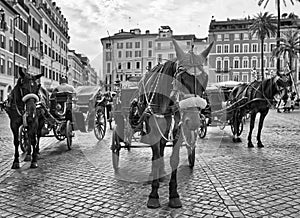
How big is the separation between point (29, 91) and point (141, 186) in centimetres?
321

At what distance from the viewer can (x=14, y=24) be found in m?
41.4

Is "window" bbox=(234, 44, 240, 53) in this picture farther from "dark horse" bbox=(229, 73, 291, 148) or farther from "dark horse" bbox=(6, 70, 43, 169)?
"dark horse" bbox=(6, 70, 43, 169)

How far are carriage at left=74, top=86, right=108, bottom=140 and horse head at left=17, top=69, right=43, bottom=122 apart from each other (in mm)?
3930

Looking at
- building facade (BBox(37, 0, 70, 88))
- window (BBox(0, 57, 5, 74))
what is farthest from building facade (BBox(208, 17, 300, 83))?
window (BBox(0, 57, 5, 74))

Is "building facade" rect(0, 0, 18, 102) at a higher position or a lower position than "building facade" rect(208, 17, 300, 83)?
lower

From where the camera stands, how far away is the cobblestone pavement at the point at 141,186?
5051mm

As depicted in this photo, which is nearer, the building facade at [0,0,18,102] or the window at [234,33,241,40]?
the building facade at [0,0,18,102]

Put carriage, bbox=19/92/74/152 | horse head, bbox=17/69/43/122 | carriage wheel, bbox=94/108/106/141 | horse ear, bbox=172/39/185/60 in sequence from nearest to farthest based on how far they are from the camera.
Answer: horse ear, bbox=172/39/185/60 → horse head, bbox=17/69/43/122 → carriage, bbox=19/92/74/152 → carriage wheel, bbox=94/108/106/141

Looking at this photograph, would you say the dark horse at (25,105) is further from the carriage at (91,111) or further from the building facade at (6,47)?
the building facade at (6,47)

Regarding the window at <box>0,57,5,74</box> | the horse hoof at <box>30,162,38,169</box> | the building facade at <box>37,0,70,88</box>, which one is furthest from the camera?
the building facade at <box>37,0,70,88</box>

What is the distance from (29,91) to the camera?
7492 millimetres

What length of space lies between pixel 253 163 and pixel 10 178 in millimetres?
5449

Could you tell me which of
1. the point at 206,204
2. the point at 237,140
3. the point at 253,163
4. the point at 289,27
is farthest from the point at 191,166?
the point at 289,27

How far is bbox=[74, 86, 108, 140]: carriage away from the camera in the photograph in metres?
12.1
